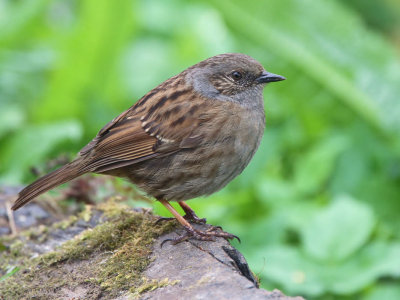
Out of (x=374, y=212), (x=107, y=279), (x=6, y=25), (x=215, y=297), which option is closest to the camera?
(x=215, y=297)

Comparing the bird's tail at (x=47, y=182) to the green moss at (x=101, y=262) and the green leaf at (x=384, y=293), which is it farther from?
the green leaf at (x=384, y=293)

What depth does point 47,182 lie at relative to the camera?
4.23 m

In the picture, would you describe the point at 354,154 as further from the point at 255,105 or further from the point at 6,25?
the point at 6,25

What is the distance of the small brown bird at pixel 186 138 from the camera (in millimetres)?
4148

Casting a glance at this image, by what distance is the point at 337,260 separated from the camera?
4.69m

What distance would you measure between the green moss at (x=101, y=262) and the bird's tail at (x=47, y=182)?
33 cm

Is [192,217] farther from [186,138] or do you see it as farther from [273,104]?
[273,104]

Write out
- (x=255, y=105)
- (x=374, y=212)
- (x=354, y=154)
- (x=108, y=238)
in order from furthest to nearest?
(x=354, y=154)
(x=374, y=212)
(x=255, y=105)
(x=108, y=238)

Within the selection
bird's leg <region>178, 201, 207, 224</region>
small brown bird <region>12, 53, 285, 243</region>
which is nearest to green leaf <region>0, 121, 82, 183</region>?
small brown bird <region>12, 53, 285, 243</region>

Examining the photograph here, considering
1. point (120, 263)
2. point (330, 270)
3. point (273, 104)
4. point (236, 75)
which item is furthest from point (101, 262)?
point (273, 104)

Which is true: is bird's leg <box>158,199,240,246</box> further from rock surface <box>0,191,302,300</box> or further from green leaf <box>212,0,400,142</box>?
green leaf <box>212,0,400,142</box>

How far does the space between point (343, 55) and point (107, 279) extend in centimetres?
396

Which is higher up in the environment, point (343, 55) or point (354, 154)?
point (343, 55)

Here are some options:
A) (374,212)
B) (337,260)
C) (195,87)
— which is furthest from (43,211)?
(374,212)
